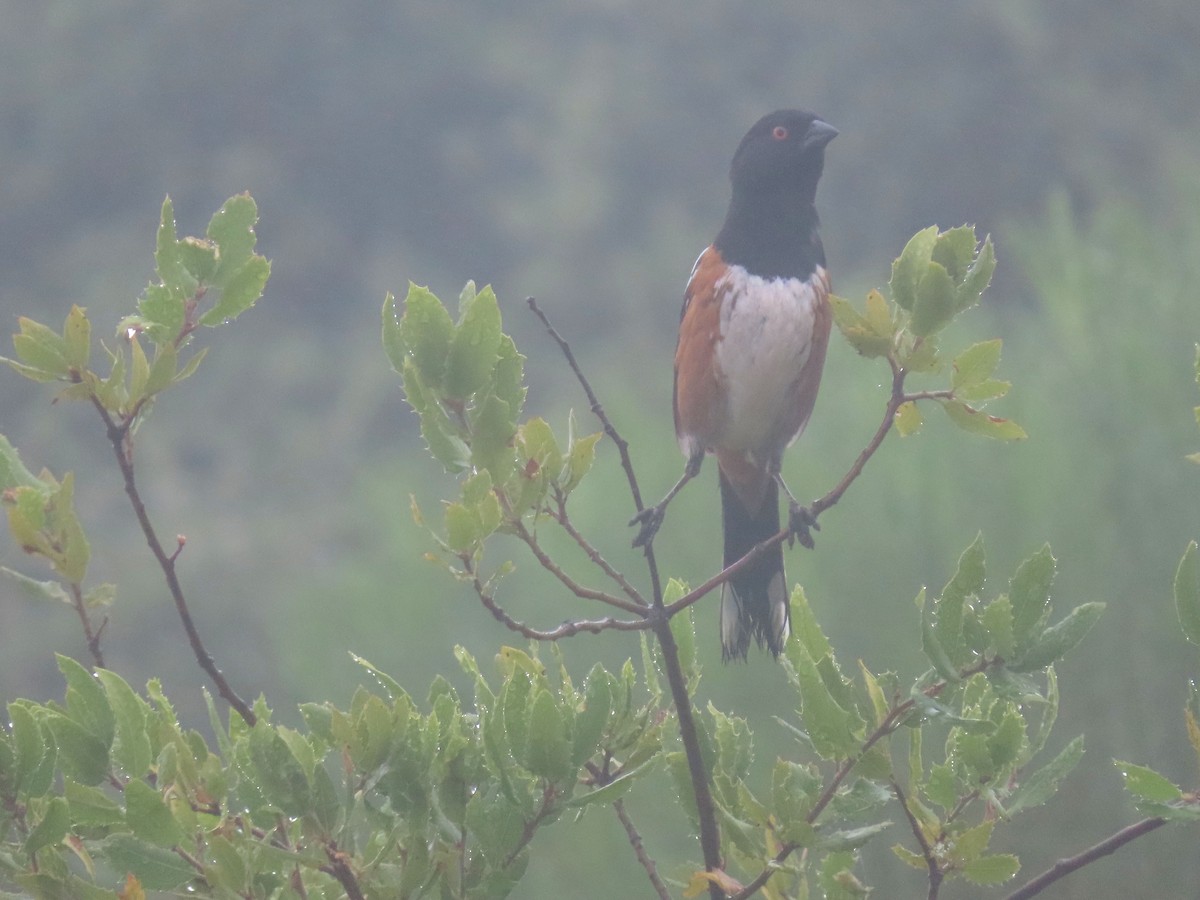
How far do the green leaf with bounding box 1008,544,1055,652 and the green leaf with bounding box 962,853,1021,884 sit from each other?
144 millimetres

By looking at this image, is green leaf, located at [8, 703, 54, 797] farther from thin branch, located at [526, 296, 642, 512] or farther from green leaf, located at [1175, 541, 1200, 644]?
green leaf, located at [1175, 541, 1200, 644]

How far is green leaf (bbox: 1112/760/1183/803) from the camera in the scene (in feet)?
3.02

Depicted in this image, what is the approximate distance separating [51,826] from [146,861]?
60mm

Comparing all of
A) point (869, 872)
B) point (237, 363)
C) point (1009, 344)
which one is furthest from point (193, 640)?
point (237, 363)

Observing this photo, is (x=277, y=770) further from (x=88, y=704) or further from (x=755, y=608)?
(x=755, y=608)

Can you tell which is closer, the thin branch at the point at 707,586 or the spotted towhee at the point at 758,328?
the thin branch at the point at 707,586

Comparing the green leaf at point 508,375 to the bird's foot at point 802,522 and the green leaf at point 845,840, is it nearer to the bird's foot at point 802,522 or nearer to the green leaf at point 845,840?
the green leaf at point 845,840

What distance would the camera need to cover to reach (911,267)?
1036 millimetres

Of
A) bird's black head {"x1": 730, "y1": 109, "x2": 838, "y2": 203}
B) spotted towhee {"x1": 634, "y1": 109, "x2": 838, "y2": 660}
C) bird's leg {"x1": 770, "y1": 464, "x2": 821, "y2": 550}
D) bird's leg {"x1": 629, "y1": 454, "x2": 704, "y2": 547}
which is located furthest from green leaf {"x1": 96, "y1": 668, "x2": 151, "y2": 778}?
bird's black head {"x1": 730, "y1": 109, "x2": 838, "y2": 203}

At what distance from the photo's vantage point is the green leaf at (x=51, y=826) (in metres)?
0.90

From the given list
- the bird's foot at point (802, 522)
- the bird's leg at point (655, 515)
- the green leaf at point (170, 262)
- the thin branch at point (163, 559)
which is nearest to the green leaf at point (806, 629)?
the thin branch at point (163, 559)

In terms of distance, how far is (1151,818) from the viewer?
3.08 ft

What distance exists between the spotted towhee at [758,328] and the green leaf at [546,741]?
1.17 meters

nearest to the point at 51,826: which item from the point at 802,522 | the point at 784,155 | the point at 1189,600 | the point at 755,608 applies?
the point at 1189,600
